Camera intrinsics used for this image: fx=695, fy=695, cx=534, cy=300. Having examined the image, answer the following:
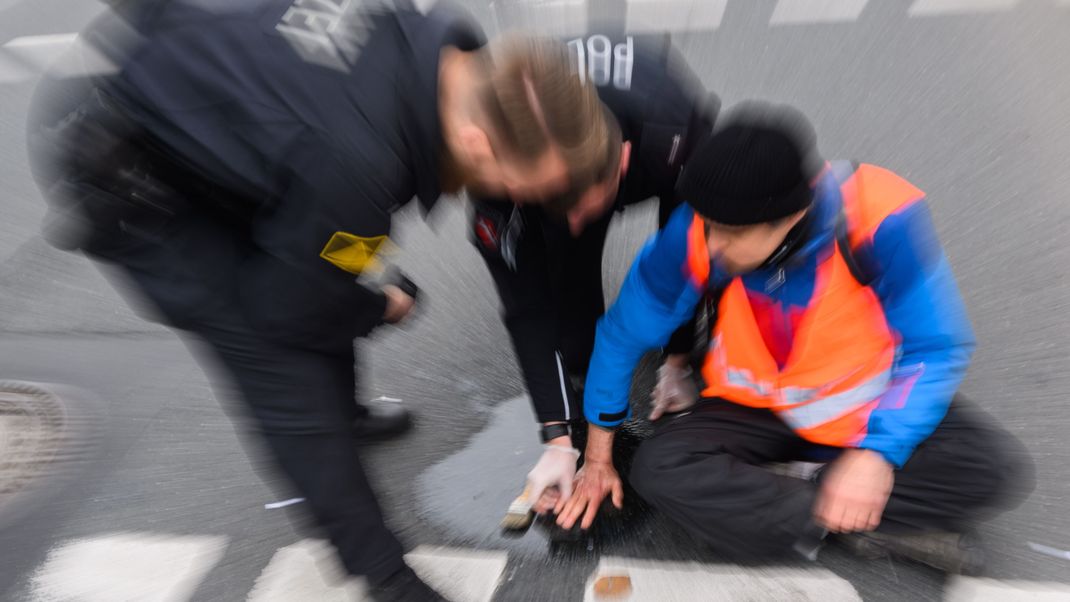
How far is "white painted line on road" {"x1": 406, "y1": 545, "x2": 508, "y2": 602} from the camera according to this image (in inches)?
76.0

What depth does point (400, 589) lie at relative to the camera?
1.71 meters

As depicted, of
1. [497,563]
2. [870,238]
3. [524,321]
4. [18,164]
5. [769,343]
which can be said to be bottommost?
[497,563]

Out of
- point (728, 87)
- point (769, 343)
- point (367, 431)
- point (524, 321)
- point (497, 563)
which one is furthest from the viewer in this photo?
point (728, 87)

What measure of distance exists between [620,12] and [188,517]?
3.41m

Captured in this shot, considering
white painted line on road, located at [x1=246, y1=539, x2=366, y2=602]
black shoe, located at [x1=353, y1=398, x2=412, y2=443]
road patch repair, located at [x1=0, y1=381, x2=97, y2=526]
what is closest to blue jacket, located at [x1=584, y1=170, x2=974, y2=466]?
black shoe, located at [x1=353, y1=398, x2=412, y2=443]

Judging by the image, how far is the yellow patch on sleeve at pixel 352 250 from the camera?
4.23 feet

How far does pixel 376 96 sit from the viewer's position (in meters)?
1.25

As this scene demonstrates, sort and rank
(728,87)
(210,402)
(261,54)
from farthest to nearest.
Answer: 1. (728,87)
2. (210,402)
3. (261,54)

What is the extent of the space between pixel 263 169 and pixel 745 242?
0.99m

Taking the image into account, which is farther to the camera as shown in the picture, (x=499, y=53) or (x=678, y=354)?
(x=678, y=354)

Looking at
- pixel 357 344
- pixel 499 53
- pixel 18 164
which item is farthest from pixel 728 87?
pixel 18 164

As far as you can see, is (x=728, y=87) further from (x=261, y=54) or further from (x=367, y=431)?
(x=261, y=54)

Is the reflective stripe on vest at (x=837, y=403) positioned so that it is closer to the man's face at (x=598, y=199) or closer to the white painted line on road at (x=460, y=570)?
the man's face at (x=598, y=199)

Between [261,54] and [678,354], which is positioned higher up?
[261,54]
